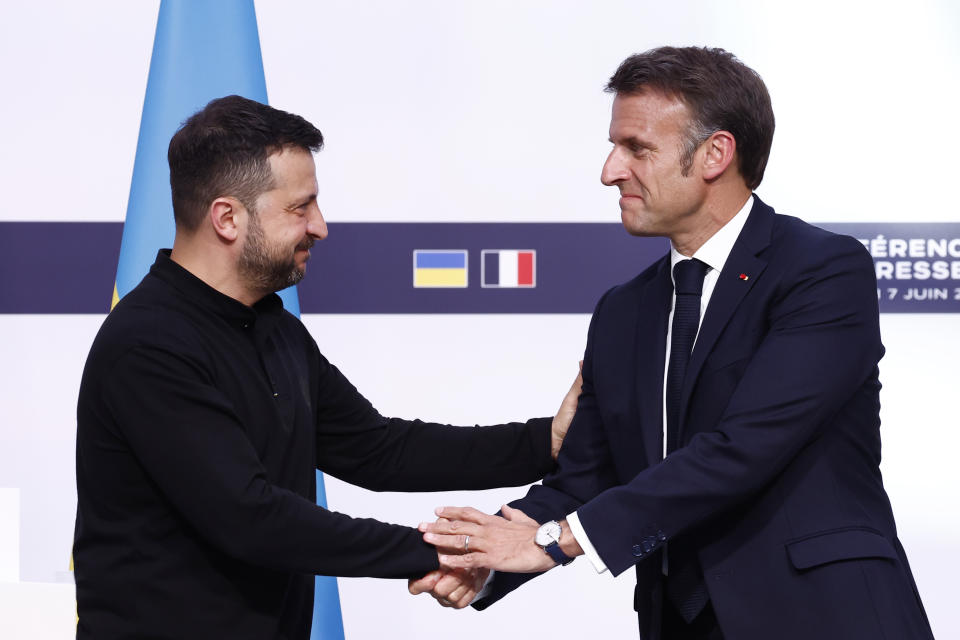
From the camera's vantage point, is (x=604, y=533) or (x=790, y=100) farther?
(x=790, y=100)

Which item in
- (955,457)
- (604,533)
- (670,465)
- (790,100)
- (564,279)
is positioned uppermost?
(790,100)

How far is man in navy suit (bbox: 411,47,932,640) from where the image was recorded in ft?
6.05

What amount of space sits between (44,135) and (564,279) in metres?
2.02

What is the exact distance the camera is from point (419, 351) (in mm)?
3777

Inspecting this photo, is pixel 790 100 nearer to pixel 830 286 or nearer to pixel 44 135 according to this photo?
pixel 830 286

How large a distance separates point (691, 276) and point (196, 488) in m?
1.03

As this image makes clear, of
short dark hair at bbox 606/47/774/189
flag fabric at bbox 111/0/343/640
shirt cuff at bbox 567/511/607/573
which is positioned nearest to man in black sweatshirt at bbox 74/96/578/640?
shirt cuff at bbox 567/511/607/573

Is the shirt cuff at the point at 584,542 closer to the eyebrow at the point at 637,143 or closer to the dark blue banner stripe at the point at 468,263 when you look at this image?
the eyebrow at the point at 637,143

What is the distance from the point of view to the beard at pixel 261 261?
6.69ft

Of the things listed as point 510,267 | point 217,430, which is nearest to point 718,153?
point 217,430

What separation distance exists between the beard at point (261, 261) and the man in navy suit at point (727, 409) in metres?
0.62

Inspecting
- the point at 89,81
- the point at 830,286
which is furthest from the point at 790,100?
the point at 89,81

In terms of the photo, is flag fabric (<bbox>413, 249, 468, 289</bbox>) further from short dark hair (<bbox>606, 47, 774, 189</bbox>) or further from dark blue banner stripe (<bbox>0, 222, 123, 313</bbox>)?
short dark hair (<bbox>606, 47, 774, 189</bbox>)

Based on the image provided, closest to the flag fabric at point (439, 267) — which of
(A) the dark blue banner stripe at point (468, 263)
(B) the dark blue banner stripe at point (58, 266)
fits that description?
(A) the dark blue banner stripe at point (468, 263)
